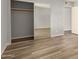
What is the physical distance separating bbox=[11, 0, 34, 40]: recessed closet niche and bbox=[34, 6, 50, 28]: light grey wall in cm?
49

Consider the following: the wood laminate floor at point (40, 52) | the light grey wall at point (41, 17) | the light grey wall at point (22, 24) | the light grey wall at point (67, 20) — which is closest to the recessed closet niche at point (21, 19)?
the light grey wall at point (22, 24)

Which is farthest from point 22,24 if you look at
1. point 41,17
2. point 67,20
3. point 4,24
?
point 67,20

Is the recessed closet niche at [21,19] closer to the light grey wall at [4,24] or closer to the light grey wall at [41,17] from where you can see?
the light grey wall at [41,17]

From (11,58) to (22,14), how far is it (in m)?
3.19

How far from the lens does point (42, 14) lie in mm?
5938

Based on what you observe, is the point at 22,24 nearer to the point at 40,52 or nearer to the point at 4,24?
the point at 4,24

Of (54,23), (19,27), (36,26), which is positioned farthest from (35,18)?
(54,23)

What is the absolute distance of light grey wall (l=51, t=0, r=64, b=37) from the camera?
6371 mm

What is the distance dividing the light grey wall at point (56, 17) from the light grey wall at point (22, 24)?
107 centimetres

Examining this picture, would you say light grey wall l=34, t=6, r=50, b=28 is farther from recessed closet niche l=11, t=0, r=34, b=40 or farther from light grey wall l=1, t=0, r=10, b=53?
light grey wall l=1, t=0, r=10, b=53

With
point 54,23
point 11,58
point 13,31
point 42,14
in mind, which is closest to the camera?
point 11,58

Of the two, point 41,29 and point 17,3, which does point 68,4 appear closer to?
point 41,29

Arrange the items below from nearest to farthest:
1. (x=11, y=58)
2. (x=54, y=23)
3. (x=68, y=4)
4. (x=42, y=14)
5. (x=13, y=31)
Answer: (x=11, y=58)
(x=13, y=31)
(x=42, y=14)
(x=54, y=23)
(x=68, y=4)

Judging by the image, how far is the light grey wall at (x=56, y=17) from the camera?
20.9 feet
